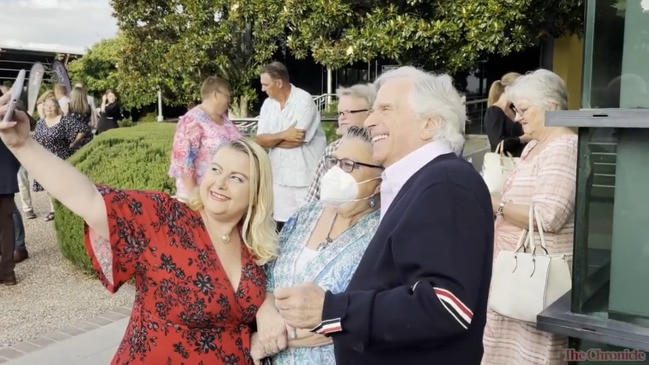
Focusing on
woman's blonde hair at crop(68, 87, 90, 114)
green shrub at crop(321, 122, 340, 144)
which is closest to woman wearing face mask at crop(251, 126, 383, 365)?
woman's blonde hair at crop(68, 87, 90, 114)

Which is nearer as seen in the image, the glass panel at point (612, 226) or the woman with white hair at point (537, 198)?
the glass panel at point (612, 226)

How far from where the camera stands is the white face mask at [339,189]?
2.45 metres

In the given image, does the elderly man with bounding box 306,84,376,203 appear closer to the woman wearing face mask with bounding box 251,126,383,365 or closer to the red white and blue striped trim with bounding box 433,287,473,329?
the woman wearing face mask with bounding box 251,126,383,365

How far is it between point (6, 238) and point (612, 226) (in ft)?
19.4

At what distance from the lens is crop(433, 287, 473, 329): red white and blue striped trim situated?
1532 mm

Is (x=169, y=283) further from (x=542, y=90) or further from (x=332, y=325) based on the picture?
(x=542, y=90)

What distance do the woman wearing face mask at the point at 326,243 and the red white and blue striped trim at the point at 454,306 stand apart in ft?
2.37

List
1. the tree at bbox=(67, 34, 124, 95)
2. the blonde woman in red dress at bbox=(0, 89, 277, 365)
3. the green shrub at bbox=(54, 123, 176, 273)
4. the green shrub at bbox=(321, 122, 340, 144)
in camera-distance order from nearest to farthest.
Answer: the blonde woman in red dress at bbox=(0, 89, 277, 365) < the green shrub at bbox=(54, 123, 176, 273) < the green shrub at bbox=(321, 122, 340, 144) < the tree at bbox=(67, 34, 124, 95)

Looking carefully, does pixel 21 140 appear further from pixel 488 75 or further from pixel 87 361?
pixel 488 75

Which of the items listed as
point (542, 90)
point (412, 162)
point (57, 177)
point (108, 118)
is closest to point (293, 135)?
Result: point (542, 90)

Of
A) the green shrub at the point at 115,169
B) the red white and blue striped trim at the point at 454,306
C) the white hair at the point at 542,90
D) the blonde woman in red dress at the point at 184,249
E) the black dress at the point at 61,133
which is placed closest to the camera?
the red white and blue striped trim at the point at 454,306

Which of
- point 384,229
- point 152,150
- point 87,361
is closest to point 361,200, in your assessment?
point 384,229

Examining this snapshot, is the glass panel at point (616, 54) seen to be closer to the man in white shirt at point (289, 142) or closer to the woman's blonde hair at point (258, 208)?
the woman's blonde hair at point (258, 208)

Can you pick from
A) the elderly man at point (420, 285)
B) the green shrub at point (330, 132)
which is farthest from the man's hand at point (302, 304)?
the green shrub at point (330, 132)
